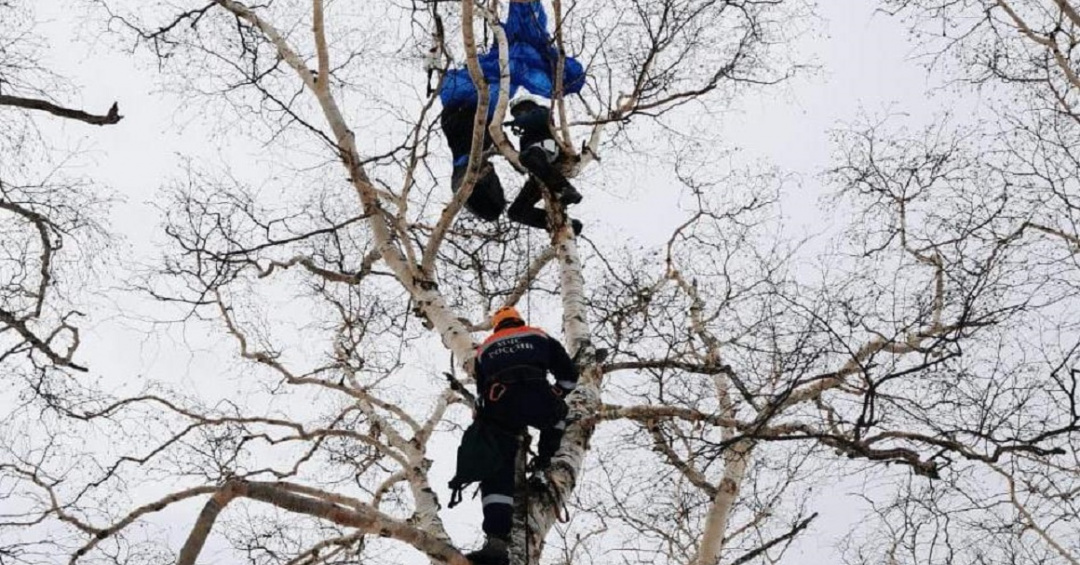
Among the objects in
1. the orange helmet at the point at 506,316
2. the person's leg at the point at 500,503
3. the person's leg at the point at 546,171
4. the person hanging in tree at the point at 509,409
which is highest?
the person's leg at the point at 546,171

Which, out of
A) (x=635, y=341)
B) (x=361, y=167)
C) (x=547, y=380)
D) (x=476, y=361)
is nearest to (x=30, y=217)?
(x=361, y=167)

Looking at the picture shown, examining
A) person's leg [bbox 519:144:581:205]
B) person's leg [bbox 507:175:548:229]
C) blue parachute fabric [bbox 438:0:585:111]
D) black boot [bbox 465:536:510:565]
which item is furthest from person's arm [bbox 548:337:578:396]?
blue parachute fabric [bbox 438:0:585:111]

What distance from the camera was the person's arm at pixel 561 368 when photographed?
5.00 meters

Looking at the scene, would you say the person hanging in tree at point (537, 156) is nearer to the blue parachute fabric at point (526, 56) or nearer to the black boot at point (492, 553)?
the blue parachute fabric at point (526, 56)

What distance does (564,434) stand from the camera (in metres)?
4.83

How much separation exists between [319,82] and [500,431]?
2.68m

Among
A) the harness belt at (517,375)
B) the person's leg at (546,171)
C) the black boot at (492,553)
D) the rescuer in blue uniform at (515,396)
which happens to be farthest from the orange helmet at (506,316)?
the black boot at (492,553)

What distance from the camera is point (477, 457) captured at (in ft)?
15.1

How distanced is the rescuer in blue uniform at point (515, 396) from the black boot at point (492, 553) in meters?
0.12

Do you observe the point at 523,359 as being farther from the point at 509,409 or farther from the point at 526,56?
the point at 526,56

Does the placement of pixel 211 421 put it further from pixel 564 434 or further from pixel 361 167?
pixel 564 434

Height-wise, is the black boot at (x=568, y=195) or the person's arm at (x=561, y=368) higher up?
the black boot at (x=568, y=195)

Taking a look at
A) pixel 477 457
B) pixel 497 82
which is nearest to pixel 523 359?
pixel 477 457

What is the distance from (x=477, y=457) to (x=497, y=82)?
111 inches
